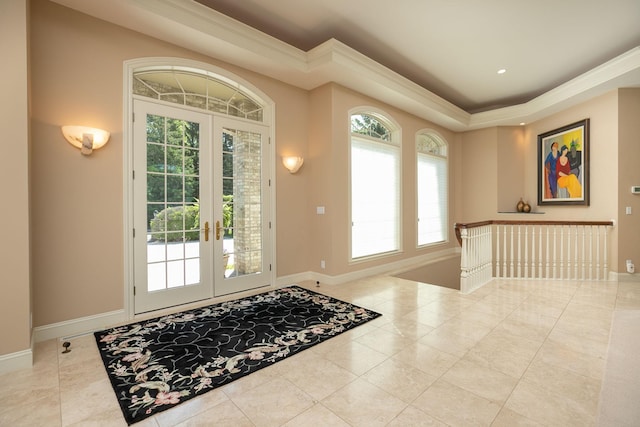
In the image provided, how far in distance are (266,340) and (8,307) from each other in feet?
6.83

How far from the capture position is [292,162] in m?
4.71

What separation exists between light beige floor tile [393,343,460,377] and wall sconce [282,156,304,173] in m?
3.15

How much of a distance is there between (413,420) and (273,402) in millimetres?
903

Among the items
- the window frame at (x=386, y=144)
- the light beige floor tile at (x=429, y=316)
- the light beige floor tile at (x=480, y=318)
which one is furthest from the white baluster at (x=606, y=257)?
the light beige floor tile at (x=429, y=316)

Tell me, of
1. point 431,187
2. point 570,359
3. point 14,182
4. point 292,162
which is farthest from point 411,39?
point 14,182

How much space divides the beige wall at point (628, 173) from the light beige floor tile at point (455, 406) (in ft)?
16.6

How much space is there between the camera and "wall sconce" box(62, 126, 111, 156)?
286cm

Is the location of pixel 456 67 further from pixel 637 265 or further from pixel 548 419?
pixel 548 419

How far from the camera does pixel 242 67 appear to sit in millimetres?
4141

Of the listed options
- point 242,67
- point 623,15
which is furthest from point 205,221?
point 623,15

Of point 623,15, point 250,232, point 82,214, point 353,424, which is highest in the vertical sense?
point 623,15

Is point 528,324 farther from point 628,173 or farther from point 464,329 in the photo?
point 628,173

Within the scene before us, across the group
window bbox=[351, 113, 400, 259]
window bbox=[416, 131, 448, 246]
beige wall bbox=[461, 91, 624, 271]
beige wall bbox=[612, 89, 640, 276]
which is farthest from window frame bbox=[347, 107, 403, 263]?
beige wall bbox=[612, 89, 640, 276]

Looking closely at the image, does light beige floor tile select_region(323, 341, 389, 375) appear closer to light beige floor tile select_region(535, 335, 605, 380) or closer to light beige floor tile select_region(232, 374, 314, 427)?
light beige floor tile select_region(232, 374, 314, 427)
